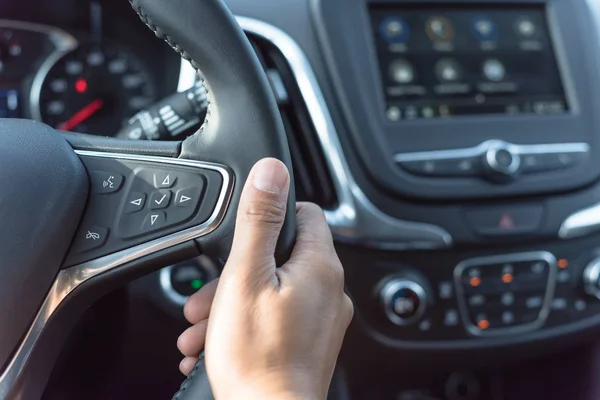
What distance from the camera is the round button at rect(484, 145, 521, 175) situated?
1.02m

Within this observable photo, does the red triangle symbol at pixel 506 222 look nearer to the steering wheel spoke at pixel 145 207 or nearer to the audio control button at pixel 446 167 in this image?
the audio control button at pixel 446 167

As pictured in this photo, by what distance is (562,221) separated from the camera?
1067 mm

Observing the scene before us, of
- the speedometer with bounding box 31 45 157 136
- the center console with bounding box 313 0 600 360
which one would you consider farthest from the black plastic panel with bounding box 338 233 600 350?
the speedometer with bounding box 31 45 157 136

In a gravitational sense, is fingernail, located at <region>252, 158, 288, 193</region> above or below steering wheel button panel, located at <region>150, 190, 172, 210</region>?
above

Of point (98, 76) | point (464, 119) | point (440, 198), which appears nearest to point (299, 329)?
point (440, 198)

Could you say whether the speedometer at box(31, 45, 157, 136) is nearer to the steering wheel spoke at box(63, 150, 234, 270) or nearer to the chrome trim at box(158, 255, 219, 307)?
the chrome trim at box(158, 255, 219, 307)

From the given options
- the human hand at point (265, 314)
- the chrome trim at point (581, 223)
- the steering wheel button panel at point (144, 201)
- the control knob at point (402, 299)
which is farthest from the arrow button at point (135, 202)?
the chrome trim at point (581, 223)

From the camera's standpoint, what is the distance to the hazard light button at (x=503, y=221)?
1026 millimetres

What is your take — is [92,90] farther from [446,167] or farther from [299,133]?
[446,167]

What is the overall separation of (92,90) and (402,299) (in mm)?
584

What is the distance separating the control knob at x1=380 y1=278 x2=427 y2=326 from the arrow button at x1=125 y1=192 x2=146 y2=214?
0.46m

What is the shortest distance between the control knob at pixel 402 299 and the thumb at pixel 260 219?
47cm

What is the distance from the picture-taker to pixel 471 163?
1.03 m

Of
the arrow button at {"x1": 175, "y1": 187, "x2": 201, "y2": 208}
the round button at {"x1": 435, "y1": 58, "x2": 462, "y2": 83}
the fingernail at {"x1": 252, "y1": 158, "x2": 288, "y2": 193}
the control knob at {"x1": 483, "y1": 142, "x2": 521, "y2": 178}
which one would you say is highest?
the fingernail at {"x1": 252, "y1": 158, "x2": 288, "y2": 193}
